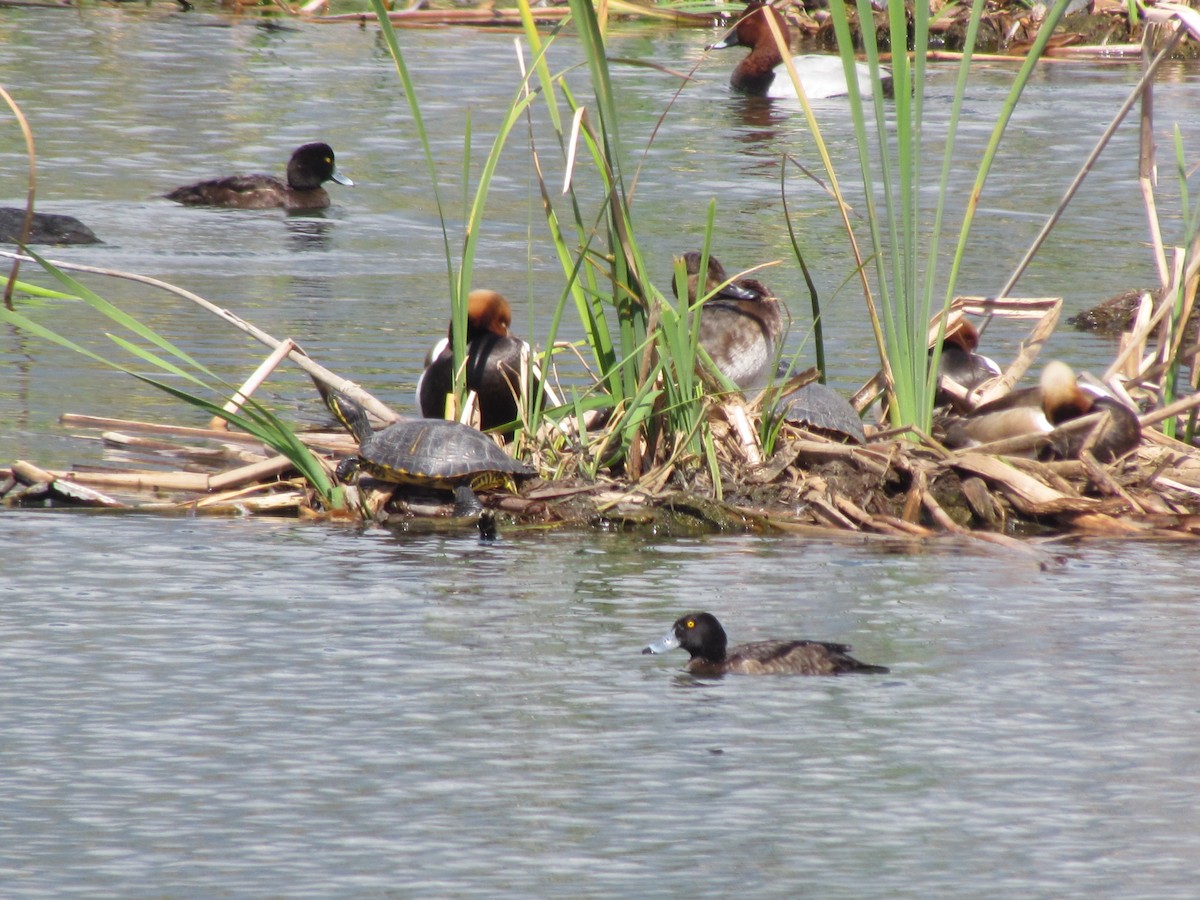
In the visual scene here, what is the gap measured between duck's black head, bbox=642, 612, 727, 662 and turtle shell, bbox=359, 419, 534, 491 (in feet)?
6.26

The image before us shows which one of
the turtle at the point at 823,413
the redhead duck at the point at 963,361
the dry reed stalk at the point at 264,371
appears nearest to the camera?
the turtle at the point at 823,413

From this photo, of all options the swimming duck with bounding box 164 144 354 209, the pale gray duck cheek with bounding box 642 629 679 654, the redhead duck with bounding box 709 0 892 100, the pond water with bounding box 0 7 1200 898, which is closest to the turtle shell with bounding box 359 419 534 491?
the pond water with bounding box 0 7 1200 898

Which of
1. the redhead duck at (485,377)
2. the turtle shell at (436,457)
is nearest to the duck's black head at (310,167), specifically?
the redhead duck at (485,377)

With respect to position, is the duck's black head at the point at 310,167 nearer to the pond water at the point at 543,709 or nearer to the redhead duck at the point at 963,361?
the pond water at the point at 543,709

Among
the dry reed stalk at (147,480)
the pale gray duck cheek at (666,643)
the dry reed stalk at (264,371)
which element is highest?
the dry reed stalk at (264,371)

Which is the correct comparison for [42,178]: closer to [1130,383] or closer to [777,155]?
[777,155]

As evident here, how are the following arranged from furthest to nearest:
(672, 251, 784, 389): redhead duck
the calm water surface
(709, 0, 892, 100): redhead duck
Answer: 1. (709, 0, 892, 100): redhead duck
2. (672, 251, 784, 389): redhead duck
3. the calm water surface

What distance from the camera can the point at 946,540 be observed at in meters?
7.56

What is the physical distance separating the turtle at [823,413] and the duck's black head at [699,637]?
89.1 inches

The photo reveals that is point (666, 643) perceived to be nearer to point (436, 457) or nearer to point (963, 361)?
point (436, 457)

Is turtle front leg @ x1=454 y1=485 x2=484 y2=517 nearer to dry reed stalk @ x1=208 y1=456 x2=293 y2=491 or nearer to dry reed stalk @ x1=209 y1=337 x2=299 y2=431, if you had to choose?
dry reed stalk @ x1=208 y1=456 x2=293 y2=491

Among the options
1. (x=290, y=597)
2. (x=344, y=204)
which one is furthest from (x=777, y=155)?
(x=290, y=597)

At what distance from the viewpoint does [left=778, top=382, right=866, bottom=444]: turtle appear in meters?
8.02

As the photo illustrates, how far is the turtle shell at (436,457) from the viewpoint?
7.53 meters
